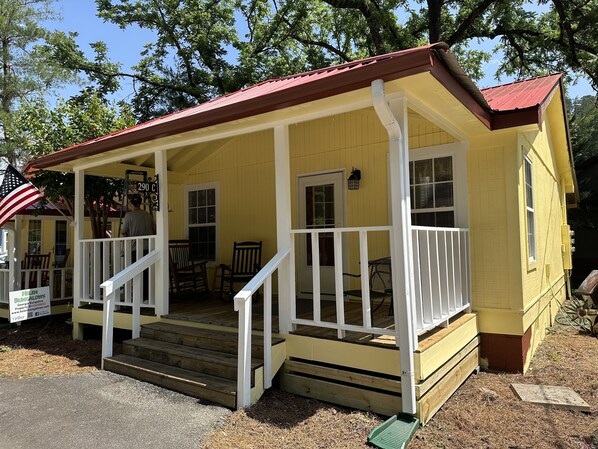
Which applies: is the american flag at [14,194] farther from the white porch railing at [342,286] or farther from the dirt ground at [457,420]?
the white porch railing at [342,286]

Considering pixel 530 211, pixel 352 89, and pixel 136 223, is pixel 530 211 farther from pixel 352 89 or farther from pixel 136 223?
pixel 136 223

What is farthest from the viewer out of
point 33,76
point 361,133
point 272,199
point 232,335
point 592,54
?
point 33,76

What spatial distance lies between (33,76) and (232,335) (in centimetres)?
1663

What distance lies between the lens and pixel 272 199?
21.9 feet

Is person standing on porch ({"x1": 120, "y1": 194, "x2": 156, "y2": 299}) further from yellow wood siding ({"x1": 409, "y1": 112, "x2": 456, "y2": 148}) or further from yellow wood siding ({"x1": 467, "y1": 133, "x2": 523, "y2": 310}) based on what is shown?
yellow wood siding ({"x1": 467, "y1": 133, "x2": 523, "y2": 310})

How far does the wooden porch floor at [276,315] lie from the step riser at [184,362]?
1.70 ft

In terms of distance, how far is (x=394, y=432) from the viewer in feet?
9.76

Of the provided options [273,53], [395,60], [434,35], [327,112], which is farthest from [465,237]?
[273,53]

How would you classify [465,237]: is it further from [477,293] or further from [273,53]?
[273,53]

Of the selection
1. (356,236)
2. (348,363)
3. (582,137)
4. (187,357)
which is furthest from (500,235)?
(582,137)

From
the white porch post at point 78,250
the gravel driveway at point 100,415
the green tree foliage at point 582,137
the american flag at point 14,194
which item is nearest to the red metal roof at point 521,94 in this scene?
the gravel driveway at point 100,415

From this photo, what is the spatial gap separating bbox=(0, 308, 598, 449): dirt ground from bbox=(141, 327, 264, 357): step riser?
0.53 meters

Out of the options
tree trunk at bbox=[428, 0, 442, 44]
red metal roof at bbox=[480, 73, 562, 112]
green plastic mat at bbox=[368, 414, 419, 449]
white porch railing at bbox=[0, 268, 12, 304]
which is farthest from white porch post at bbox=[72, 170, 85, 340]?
tree trunk at bbox=[428, 0, 442, 44]

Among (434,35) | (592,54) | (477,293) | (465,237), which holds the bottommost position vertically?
(477,293)
